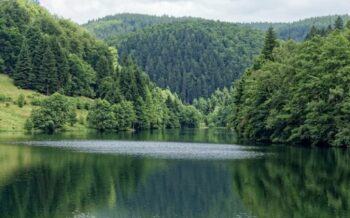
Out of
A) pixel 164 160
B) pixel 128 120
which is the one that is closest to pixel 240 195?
pixel 164 160

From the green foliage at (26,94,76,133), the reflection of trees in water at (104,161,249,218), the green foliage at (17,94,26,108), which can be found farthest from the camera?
the green foliage at (17,94,26,108)

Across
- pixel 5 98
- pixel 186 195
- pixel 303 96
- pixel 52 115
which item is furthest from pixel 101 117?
pixel 186 195

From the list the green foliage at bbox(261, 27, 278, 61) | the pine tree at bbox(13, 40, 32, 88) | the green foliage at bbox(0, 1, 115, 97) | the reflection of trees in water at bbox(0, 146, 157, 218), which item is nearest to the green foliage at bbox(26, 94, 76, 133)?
the green foliage at bbox(0, 1, 115, 97)

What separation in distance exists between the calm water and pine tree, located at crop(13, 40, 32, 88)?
353ft

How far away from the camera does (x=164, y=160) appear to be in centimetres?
6794

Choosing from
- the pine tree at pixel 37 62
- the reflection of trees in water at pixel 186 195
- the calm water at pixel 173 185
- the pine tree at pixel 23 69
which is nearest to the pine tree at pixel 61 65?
the pine tree at pixel 37 62

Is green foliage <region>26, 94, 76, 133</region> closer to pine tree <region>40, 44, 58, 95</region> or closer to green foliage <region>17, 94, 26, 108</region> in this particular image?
green foliage <region>17, 94, 26, 108</region>

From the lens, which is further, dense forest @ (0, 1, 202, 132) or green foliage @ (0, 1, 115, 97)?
green foliage @ (0, 1, 115, 97)

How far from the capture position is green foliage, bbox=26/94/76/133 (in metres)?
145

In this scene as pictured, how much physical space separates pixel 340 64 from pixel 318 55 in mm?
5162

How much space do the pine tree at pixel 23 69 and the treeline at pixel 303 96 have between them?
86864mm

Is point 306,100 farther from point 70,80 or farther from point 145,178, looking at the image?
point 70,80

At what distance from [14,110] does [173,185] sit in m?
112

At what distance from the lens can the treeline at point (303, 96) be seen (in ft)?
292
